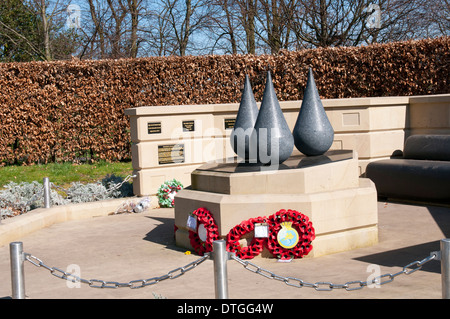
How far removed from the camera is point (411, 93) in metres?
13.2

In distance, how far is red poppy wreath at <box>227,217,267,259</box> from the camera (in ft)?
22.5

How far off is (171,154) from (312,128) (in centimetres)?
377

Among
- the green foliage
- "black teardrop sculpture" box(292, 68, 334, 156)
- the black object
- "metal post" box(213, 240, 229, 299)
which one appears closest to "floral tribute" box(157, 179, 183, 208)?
the green foliage

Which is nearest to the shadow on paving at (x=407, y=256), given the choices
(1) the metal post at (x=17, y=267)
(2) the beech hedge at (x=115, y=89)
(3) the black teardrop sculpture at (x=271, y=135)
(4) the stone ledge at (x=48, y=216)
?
(3) the black teardrop sculpture at (x=271, y=135)

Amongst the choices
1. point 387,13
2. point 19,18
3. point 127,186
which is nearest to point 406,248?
point 127,186

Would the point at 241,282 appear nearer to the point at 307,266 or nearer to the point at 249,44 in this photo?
the point at 307,266

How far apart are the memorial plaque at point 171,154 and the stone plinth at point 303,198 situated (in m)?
3.57

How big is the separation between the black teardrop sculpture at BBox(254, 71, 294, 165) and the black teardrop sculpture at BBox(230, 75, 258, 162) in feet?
0.43

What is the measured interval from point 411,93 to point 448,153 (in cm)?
332

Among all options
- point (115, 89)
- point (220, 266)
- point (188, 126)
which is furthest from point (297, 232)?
point (115, 89)

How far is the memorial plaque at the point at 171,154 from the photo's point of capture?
11.2 metres

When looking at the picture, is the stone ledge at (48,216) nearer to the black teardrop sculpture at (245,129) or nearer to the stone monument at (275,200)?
the stone monument at (275,200)

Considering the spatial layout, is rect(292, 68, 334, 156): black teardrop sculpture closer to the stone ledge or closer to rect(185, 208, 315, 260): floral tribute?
rect(185, 208, 315, 260): floral tribute

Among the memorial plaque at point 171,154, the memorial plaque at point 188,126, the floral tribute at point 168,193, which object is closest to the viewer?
the floral tribute at point 168,193
